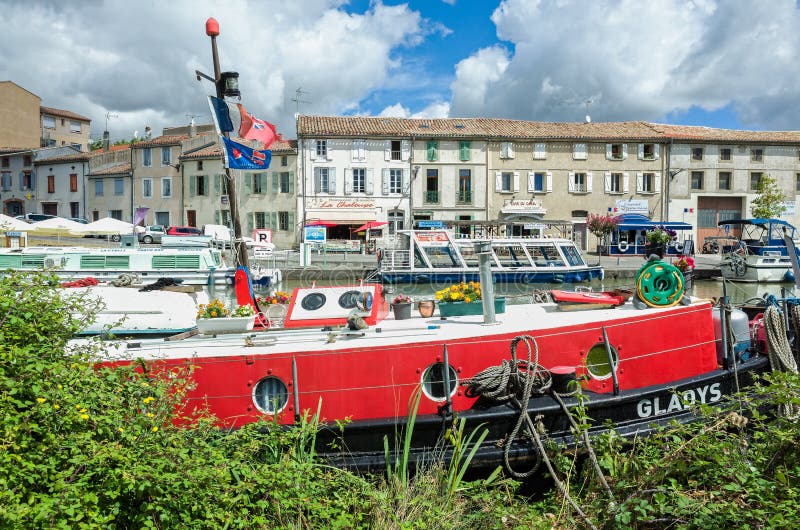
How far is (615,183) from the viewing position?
131 feet

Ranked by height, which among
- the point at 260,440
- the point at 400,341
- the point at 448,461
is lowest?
the point at 448,461

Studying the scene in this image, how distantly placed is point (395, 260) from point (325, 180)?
16227 millimetres

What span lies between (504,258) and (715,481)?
2091 centimetres

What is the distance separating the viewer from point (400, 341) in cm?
606

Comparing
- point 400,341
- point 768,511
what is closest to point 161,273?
point 400,341

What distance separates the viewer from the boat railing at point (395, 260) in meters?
23.3

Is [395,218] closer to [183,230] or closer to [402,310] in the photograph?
[183,230]

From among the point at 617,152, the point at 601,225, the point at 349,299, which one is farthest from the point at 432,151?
the point at 349,299

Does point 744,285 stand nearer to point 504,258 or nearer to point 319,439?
point 504,258

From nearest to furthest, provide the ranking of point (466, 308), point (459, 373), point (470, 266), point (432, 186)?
point (459, 373), point (466, 308), point (470, 266), point (432, 186)

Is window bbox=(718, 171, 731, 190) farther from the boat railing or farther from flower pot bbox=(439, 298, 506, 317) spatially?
flower pot bbox=(439, 298, 506, 317)

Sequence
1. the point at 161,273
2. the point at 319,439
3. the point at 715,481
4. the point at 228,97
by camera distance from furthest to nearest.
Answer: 1. the point at 161,273
2. the point at 228,97
3. the point at 319,439
4. the point at 715,481

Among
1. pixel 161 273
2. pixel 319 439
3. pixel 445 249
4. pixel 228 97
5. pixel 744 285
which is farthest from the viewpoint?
pixel 744 285

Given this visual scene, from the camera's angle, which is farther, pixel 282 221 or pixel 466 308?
pixel 282 221
